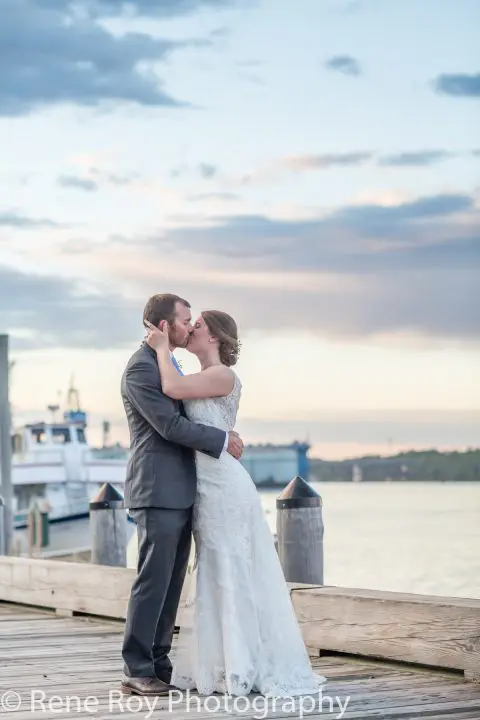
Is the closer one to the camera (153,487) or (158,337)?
(153,487)

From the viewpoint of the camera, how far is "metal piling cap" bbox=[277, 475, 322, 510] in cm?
773

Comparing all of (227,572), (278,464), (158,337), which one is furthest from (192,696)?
(278,464)

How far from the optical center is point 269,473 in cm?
9156

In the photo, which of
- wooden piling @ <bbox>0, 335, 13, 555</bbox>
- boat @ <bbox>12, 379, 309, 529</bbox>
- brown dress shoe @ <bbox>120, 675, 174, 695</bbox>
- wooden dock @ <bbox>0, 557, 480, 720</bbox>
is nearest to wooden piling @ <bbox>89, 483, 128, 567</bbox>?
wooden dock @ <bbox>0, 557, 480, 720</bbox>

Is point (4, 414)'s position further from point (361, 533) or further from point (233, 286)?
point (361, 533)

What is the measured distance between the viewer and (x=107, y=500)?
32.5 feet

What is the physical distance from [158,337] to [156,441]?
492 mm

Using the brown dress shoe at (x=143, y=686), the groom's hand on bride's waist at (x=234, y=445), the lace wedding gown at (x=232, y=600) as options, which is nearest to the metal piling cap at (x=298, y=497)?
the lace wedding gown at (x=232, y=600)

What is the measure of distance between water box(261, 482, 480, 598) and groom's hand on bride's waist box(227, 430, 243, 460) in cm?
1122

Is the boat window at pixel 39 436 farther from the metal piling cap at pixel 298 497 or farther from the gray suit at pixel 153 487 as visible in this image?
the gray suit at pixel 153 487

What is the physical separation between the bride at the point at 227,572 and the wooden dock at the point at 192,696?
17 centimetres

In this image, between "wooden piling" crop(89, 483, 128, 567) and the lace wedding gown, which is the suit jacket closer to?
the lace wedding gown

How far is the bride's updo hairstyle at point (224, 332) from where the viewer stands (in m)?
6.21

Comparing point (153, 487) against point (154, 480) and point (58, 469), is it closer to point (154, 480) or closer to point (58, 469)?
point (154, 480)
